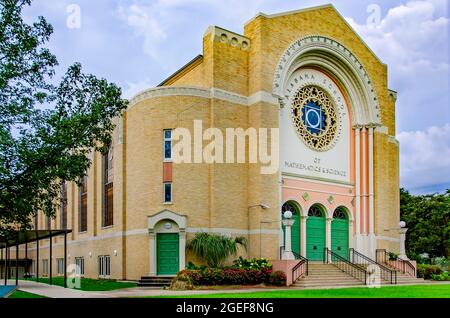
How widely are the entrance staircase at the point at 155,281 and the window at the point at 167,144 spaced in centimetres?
629

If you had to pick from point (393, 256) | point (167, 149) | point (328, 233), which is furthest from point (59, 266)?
point (393, 256)

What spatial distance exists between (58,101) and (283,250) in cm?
1500

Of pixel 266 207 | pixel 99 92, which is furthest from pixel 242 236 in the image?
pixel 99 92

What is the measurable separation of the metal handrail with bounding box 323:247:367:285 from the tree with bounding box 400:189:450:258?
592 inches

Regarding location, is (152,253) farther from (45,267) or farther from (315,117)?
(45,267)

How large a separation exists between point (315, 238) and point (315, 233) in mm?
328

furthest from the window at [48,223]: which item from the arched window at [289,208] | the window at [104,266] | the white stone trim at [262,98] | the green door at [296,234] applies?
the white stone trim at [262,98]

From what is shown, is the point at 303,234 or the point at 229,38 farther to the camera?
the point at 303,234

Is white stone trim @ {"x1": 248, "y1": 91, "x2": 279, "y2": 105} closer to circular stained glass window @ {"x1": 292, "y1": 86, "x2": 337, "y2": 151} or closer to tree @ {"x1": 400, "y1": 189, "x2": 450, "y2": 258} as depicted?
circular stained glass window @ {"x1": 292, "y1": 86, "x2": 337, "y2": 151}

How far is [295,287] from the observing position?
84.1ft

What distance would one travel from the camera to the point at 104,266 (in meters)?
34.9

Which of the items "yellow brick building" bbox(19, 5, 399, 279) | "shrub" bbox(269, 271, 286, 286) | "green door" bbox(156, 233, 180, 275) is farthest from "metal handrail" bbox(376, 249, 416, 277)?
"green door" bbox(156, 233, 180, 275)

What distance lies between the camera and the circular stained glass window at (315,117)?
3347cm
